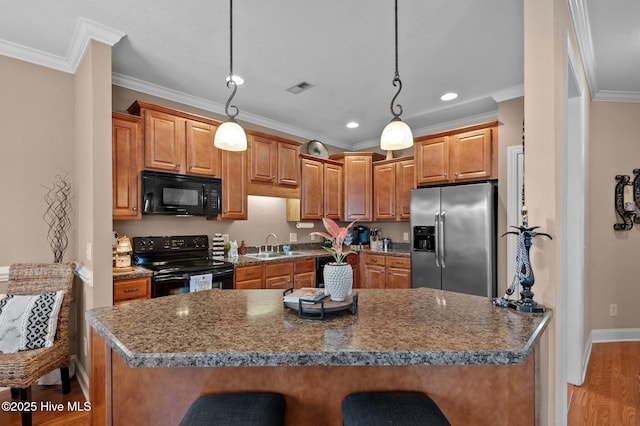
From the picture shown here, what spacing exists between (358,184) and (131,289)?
11.1ft

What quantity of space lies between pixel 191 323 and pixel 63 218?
232 centimetres

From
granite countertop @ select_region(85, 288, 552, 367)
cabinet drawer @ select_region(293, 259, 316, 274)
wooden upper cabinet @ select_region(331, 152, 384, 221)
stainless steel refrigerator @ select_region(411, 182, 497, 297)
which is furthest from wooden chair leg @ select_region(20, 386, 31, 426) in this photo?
wooden upper cabinet @ select_region(331, 152, 384, 221)

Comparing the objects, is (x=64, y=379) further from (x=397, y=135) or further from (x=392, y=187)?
(x=392, y=187)

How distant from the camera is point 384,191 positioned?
4859mm

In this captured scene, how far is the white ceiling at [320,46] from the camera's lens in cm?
214

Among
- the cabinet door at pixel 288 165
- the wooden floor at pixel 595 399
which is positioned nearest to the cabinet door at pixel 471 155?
the cabinet door at pixel 288 165

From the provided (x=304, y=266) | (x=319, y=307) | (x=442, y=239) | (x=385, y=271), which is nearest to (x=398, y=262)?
(x=385, y=271)

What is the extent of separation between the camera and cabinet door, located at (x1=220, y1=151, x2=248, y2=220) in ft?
12.0

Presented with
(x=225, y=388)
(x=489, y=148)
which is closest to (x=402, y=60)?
(x=489, y=148)

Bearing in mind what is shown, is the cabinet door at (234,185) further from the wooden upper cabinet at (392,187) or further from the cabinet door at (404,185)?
the cabinet door at (404,185)

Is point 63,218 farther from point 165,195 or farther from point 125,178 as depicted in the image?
point 165,195

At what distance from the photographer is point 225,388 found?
49.4 inches

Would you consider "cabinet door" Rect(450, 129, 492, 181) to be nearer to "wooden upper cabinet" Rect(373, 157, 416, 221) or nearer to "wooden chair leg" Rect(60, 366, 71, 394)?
"wooden upper cabinet" Rect(373, 157, 416, 221)

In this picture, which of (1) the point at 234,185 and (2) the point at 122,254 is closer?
(2) the point at 122,254
